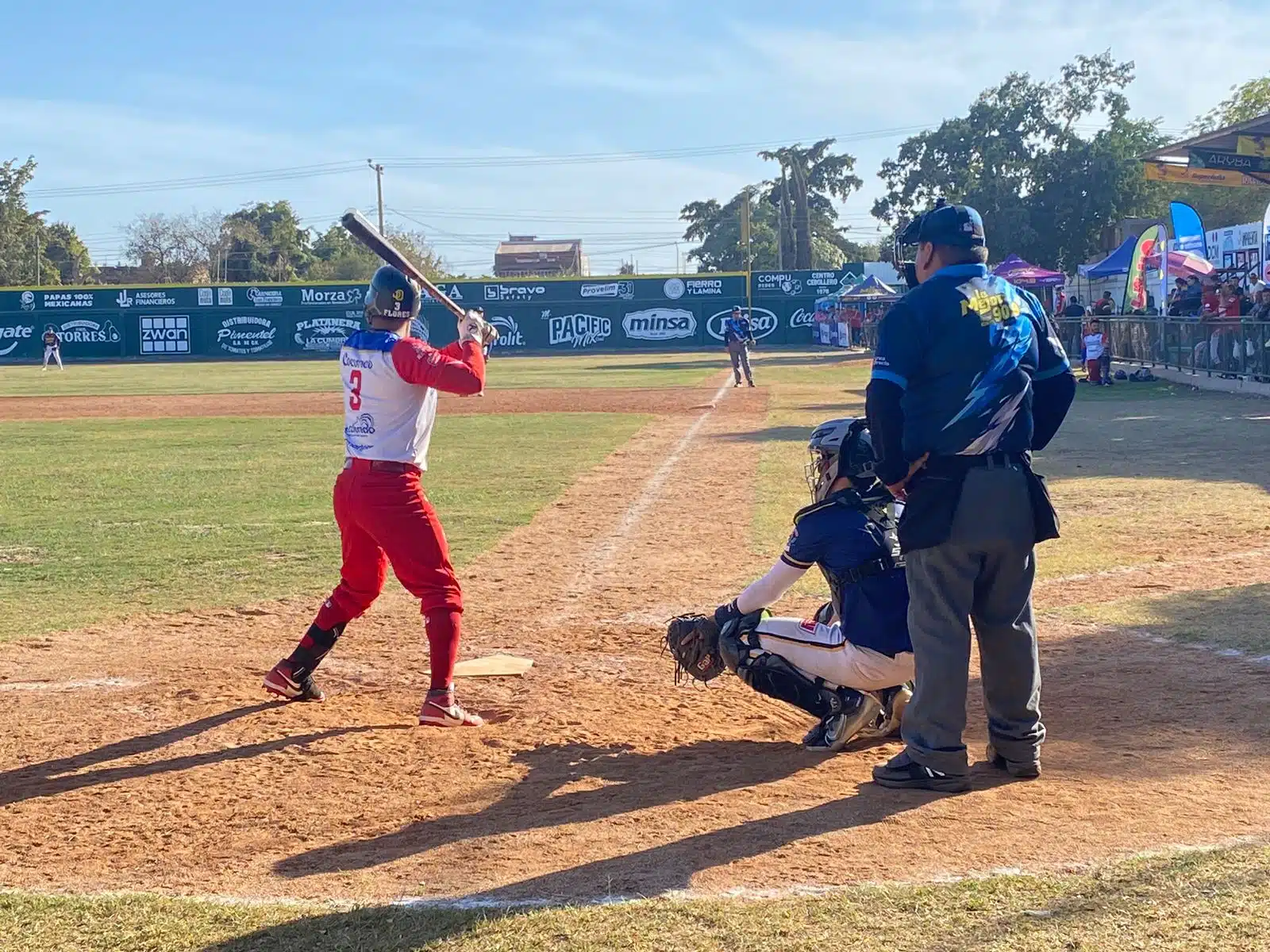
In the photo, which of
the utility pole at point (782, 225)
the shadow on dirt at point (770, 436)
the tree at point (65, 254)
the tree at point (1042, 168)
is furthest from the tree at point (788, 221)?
the shadow on dirt at point (770, 436)

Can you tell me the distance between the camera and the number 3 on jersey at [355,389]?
18.7 feet

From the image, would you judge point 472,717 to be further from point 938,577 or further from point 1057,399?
point 1057,399

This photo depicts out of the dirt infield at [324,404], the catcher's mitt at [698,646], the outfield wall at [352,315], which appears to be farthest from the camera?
the outfield wall at [352,315]

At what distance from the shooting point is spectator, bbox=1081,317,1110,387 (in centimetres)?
2842

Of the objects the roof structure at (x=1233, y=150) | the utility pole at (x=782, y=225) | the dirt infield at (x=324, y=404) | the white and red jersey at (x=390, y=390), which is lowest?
the dirt infield at (x=324, y=404)

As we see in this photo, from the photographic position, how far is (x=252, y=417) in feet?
78.9

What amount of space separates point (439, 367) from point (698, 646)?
5.18 ft

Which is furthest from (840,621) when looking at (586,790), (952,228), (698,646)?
(952,228)

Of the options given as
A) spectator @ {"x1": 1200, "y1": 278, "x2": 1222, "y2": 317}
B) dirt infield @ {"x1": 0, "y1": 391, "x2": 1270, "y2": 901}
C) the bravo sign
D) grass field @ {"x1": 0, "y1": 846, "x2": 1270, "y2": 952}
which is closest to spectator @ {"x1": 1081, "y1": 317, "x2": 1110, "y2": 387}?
spectator @ {"x1": 1200, "y1": 278, "x2": 1222, "y2": 317}

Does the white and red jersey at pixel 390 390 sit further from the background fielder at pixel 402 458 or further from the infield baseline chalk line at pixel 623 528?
the infield baseline chalk line at pixel 623 528

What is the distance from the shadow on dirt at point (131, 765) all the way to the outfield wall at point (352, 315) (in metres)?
54.3

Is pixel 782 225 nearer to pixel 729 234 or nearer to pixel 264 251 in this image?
pixel 729 234

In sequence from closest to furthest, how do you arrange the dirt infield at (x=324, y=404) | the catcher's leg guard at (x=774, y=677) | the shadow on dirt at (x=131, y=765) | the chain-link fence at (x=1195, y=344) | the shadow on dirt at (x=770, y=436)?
the shadow on dirt at (x=131, y=765) < the catcher's leg guard at (x=774, y=677) < the shadow on dirt at (x=770, y=436) < the chain-link fence at (x=1195, y=344) < the dirt infield at (x=324, y=404)

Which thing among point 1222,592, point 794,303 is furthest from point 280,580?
point 794,303
